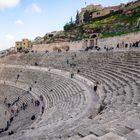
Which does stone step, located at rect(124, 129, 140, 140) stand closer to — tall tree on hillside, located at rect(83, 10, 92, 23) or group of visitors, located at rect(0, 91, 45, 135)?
group of visitors, located at rect(0, 91, 45, 135)

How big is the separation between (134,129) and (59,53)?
3841 centimetres

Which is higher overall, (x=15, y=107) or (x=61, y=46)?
(x=61, y=46)

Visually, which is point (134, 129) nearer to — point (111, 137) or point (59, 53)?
point (111, 137)

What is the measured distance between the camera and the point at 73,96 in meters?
23.5

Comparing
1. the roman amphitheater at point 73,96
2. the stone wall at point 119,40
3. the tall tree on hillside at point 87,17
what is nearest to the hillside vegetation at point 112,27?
the stone wall at point 119,40

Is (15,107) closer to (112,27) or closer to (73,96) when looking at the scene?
(73,96)

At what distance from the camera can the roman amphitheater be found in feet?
31.4

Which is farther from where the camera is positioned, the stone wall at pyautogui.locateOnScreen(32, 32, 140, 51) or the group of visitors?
the stone wall at pyautogui.locateOnScreen(32, 32, 140, 51)

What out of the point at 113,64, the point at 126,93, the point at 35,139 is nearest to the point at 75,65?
the point at 113,64

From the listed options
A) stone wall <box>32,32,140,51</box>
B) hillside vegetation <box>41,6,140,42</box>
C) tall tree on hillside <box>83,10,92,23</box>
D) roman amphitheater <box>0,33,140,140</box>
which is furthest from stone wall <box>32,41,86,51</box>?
tall tree on hillside <box>83,10,92,23</box>

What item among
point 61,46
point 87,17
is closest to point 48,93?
point 61,46

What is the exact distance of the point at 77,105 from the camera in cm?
2056

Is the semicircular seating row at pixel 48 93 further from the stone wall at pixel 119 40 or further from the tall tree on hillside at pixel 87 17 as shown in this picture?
the tall tree on hillside at pixel 87 17

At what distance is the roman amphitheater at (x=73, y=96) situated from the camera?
9570 mm
